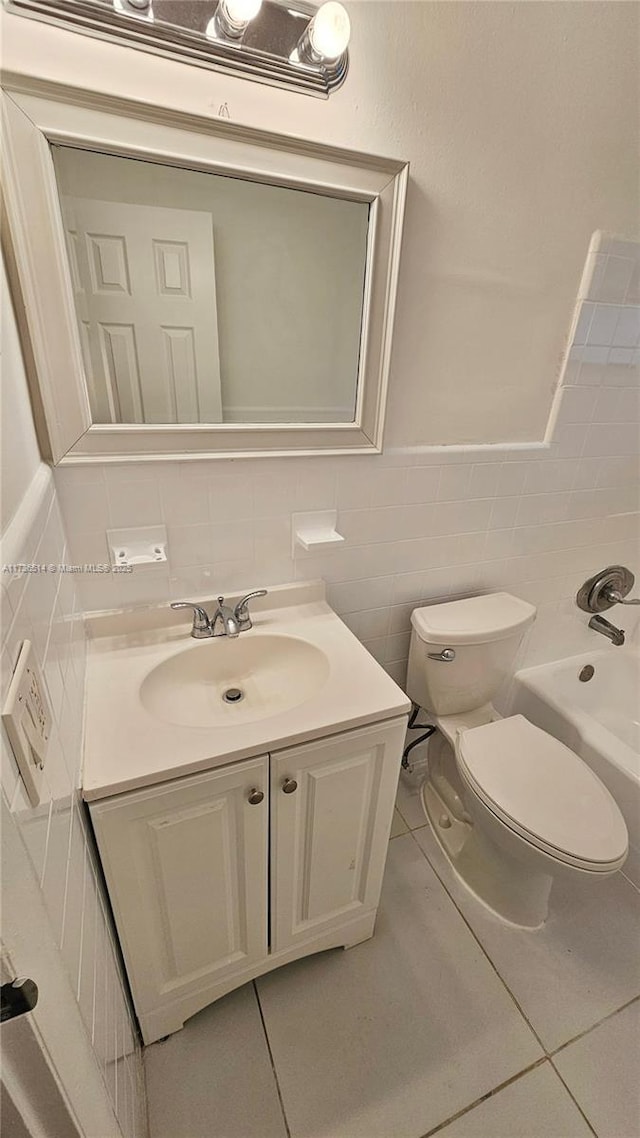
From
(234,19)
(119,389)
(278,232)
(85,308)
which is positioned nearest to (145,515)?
(119,389)

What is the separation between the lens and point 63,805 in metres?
0.62

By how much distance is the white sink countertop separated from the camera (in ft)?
2.57

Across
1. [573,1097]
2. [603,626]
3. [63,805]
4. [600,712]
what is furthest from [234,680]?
[600,712]

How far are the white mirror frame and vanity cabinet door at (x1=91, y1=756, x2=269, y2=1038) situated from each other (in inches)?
26.2

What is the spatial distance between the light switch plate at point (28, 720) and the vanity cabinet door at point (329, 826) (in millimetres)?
427

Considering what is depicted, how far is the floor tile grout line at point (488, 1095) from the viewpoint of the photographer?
0.95m

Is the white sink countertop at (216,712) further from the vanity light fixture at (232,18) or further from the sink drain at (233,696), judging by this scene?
the vanity light fixture at (232,18)

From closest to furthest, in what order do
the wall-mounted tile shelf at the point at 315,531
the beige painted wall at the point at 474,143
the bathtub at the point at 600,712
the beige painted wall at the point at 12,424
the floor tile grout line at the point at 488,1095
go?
the beige painted wall at the point at 12,424 → the beige painted wall at the point at 474,143 → the floor tile grout line at the point at 488,1095 → the wall-mounted tile shelf at the point at 315,531 → the bathtub at the point at 600,712

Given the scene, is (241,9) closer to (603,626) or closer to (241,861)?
(241,861)

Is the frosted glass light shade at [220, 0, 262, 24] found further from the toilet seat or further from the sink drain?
the toilet seat

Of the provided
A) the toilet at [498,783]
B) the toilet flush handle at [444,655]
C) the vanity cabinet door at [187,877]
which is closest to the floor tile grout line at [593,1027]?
the toilet at [498,783]

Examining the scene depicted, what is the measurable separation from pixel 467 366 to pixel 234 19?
78 cm

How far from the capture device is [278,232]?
0.97 meters

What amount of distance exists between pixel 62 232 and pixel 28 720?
82 centimetres
